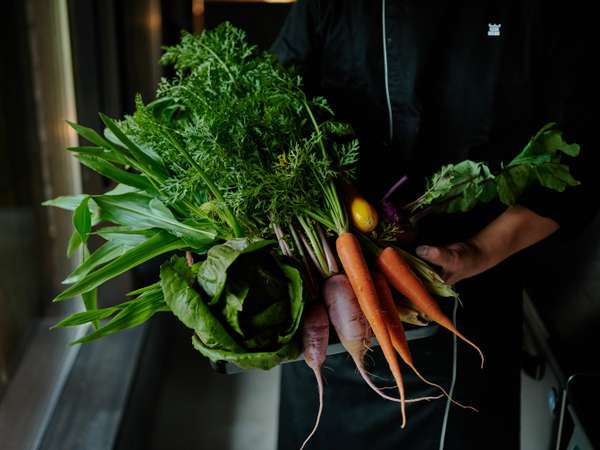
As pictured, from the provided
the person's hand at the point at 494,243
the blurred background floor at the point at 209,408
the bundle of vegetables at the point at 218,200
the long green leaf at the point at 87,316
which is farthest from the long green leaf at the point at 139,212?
the blurred background floor at the point at 209,408

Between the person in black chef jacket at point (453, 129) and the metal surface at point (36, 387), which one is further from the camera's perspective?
the metal surface at point (36, 387)

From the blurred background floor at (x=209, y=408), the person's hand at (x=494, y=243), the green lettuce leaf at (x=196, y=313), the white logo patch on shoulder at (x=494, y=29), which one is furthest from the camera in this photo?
the blurred background floor at (x=209, y=408)

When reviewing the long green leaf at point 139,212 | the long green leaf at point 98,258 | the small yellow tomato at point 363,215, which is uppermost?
the small yellow tomato at point 363,215

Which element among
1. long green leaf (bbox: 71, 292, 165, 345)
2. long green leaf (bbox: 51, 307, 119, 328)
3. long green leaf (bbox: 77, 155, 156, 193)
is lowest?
long green leaf (bbox: 51, 307, 119, 328)

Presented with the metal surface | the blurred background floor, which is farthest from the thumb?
the blurred background floor

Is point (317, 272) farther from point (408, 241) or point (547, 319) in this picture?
point (547, 319)

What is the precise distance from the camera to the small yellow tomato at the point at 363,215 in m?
0.82

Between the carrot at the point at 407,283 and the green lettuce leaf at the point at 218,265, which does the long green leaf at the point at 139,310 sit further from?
the carrot at the point at 407,283

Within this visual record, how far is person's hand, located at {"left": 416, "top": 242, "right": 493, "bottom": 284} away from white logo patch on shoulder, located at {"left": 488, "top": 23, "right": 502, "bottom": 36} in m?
0.35

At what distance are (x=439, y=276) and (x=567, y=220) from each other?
307 millimetres

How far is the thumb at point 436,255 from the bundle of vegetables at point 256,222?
0.02 meters

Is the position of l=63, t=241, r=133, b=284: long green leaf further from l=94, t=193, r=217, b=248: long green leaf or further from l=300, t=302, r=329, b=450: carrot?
l=300, t=302, r=329, b=450: carrot

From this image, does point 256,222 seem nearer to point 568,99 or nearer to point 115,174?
point 115,174

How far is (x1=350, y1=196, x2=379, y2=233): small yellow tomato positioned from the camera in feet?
2.69
